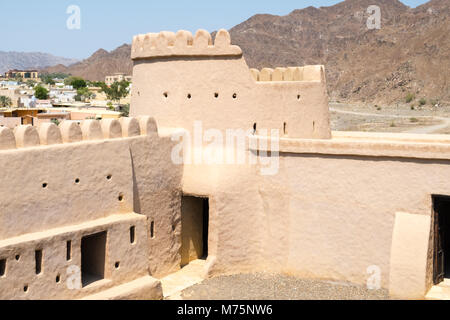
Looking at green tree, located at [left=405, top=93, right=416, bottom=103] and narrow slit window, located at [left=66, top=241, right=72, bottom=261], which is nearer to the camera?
narrow slit window, located at [left=66, top=241, right=72, bottom=261]

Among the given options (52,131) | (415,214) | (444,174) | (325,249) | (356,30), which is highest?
(356,30)

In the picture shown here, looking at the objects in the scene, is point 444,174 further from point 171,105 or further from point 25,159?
point 25,159

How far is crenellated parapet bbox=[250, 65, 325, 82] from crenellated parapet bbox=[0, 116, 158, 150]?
4.36 m

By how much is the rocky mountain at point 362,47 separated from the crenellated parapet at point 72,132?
2077 inches

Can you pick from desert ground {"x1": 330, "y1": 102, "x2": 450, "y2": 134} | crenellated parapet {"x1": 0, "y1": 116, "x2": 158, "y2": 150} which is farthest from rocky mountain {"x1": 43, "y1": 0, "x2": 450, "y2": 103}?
crenellated parapet {"x1": 0, "y1": 116, "x2": 158, "y2": 150}

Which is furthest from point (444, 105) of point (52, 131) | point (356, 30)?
point (52, 131)

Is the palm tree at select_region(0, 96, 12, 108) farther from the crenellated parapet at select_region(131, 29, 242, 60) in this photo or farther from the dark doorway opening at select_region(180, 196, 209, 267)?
the dark doorway opening at select_region(180, 196, 209, 267)

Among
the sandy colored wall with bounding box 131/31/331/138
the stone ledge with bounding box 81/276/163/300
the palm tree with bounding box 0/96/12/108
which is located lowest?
the stone ledge with bounding box 81/276/163/300

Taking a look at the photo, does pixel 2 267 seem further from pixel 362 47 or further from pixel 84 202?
pixel 362 47

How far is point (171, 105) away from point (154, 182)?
221 cm

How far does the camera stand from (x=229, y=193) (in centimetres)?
Answer: 1227

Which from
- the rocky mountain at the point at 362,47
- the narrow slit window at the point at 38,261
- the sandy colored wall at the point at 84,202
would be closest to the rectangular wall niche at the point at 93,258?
the sandy colored wall at the point at 84,202

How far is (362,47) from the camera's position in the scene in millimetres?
76812

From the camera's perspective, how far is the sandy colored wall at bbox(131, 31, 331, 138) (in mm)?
12656
